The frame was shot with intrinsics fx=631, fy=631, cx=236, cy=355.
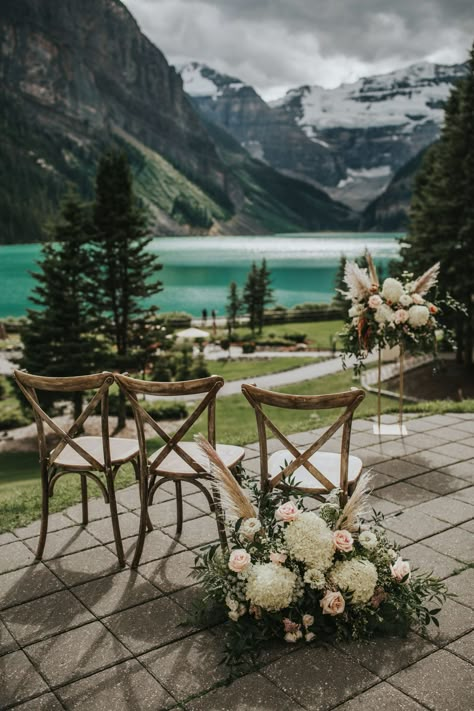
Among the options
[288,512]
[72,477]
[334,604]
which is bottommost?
[72,477]

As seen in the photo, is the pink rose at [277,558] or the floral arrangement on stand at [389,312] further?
the floral arrangement on stand at [389,312]

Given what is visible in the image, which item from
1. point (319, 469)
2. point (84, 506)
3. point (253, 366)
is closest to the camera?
point (319, 469)

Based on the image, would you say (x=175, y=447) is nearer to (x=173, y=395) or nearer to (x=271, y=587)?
(x=173, y=395)

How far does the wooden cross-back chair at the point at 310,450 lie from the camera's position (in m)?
3.61

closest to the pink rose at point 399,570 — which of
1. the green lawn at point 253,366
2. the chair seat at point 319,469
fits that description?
the chair seat at point 319,469

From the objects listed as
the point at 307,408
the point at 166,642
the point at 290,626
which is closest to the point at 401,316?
the point at 307,408

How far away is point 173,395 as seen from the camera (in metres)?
3.81

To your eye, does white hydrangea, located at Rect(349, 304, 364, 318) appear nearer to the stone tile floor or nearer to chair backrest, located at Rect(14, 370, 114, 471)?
the stone tile floor

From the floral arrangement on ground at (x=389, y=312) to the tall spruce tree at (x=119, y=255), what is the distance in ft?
48.6

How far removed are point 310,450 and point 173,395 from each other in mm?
883

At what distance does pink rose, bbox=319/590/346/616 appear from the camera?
326 cm

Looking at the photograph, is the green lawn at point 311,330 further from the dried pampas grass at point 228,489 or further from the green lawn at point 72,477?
the dried pampas grass at point 228,489

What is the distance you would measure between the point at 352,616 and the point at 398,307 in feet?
14.3

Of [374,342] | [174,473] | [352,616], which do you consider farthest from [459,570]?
[374,342]
